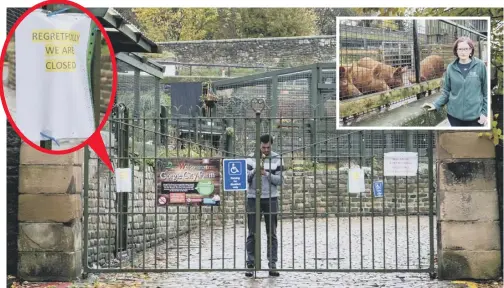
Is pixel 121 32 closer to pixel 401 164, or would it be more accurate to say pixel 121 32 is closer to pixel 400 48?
pixel 400 48

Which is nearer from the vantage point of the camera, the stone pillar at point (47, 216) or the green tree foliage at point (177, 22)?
the stone pillar at point (47, 216)

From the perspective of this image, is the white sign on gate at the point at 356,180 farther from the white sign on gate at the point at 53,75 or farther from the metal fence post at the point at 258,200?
the white sign on gate at the point at 53,75

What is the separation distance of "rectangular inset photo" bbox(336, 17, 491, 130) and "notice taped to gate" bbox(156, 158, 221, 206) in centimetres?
178

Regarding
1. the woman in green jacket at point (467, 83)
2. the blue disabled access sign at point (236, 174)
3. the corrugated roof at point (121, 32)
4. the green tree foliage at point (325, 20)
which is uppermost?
the green tree foliage at point (325, 20)

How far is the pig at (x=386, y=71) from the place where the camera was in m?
10.7

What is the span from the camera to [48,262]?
10633 mm

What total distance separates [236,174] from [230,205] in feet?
30.8

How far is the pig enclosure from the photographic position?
10273 millimetres

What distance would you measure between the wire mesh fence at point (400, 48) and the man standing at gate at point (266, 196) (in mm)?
1244

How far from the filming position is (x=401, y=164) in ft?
36.0

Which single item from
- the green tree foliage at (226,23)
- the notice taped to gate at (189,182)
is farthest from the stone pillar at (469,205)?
the green tree foliage at (226,23)

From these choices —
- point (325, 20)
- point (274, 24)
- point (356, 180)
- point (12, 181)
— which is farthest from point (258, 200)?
point (325, 20)

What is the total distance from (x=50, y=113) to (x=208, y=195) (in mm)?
2324

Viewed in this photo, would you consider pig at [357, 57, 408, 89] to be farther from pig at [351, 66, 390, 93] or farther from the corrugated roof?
the corrugated roof
